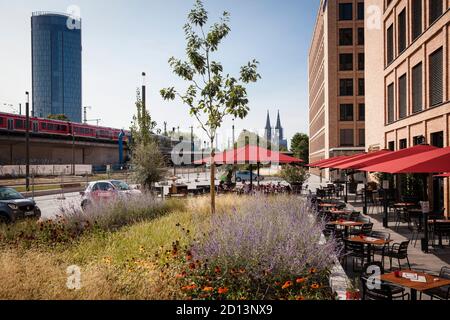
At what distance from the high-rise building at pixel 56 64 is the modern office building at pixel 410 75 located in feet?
204

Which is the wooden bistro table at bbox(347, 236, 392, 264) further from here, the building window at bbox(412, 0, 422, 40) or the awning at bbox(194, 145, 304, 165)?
the building window at bbox(412, 0, 422, 40)

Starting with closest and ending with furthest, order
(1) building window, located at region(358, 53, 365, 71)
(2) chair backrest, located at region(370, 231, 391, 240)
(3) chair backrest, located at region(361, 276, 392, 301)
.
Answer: (3) chair backrest, located at region(361, 276, 392, 301) < (2) chair backrest, located at region(370, 231, 391, 240) < (1) building window, located at region(358, 53, 365, 71)

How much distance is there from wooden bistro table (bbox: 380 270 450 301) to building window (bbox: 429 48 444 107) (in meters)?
13.2

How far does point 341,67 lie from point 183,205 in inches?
1590

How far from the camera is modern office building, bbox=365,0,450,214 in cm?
1598

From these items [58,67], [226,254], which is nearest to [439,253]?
[226,254]

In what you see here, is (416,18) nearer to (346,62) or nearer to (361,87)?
(361,87)

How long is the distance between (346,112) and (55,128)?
124 ft

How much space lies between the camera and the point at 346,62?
155 feet

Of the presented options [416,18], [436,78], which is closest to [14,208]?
[436,78]

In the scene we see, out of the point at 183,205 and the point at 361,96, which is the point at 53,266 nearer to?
the point at 183,205

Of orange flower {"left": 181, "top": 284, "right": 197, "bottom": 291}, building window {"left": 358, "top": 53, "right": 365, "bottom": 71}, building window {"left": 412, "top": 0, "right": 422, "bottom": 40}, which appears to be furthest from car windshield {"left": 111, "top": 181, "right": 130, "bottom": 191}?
building window {"left": 358, "top": 53, "right": 365, "bottom": 71}

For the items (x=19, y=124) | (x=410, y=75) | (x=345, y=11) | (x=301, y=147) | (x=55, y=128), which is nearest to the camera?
(x=410, y=75)

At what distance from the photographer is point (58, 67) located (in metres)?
106
